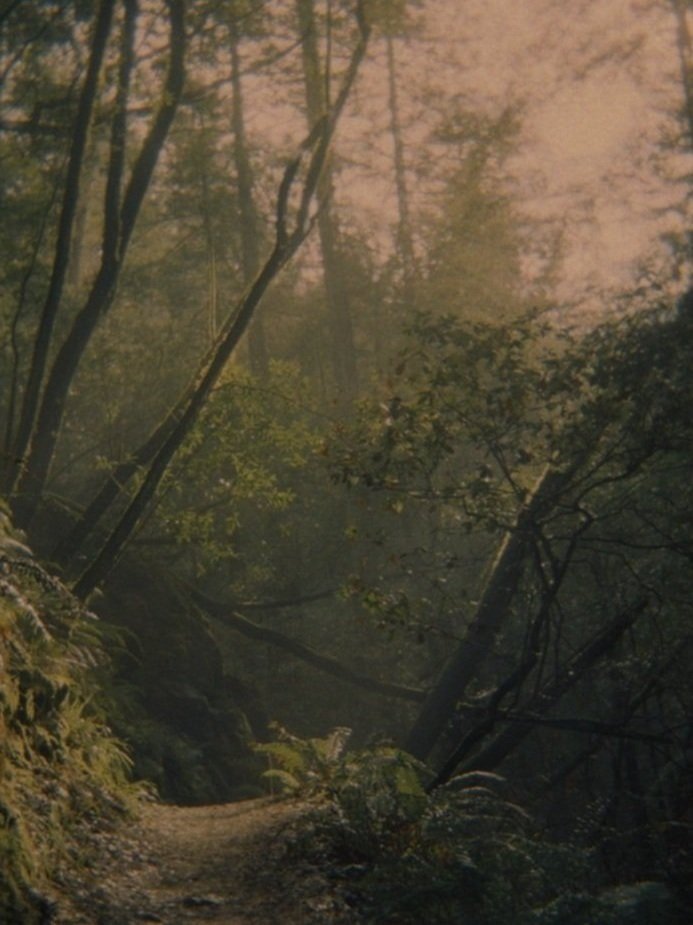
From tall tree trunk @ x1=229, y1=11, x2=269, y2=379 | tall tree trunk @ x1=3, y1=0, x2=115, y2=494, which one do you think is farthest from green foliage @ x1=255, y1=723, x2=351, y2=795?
tall tree trunk @ x1=229, y1=11, x2=269, y2=379

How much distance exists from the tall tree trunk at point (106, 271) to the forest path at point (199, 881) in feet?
21.5

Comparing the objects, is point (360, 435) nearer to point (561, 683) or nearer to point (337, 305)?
point (561, 683)

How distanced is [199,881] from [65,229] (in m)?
8.71

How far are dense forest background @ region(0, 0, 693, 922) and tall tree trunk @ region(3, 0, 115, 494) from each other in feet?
0.15

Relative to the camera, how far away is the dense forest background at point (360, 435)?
432 inches

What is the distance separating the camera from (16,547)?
927 cm

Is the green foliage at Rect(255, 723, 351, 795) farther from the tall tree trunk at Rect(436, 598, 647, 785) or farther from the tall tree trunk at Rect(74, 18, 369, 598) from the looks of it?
the tall tree trunk at Rect(74, 18, 369, 598)

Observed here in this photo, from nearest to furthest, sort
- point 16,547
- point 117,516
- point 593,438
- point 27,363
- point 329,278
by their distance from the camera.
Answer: point 16,547 < point 593,438 < point 117,516 < point 27,363 < point 329,278

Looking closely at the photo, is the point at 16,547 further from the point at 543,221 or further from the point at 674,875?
the point at 543,221

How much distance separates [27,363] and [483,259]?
15.4 metres

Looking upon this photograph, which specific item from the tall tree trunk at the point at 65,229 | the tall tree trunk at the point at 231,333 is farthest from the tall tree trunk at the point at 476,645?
the tall tree trunk at the point at 65,229

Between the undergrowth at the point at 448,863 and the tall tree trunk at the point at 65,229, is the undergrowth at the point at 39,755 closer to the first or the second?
the undergrowth at the point at 448,863

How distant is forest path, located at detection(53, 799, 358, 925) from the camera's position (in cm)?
600

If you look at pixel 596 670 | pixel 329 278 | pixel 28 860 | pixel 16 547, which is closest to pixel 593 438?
pixel 596 670
